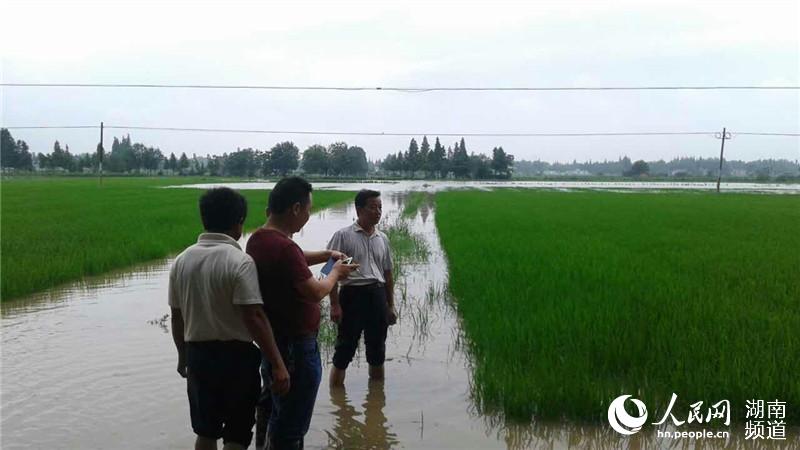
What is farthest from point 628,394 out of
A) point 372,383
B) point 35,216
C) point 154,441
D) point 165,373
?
point 35,216

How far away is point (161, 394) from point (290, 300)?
2275mm

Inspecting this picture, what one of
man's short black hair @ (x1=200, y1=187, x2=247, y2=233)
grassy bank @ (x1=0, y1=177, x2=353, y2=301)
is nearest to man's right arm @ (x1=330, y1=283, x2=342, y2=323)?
man's short black hair @ (x1=200, y1=187, x2=247, y2=233)

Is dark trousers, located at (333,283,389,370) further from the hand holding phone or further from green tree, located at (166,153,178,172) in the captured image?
green tree, located at (166,153,178,172)

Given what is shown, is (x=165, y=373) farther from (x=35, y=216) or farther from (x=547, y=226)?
(x=35, y=216)

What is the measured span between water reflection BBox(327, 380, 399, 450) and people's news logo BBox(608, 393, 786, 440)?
1.26m

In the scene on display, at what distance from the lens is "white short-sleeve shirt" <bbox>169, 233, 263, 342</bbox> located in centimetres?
232

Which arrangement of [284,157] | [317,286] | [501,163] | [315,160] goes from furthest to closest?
[501,163]
[315,160]
[284,157]
[317,286]

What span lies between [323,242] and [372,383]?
365 inches

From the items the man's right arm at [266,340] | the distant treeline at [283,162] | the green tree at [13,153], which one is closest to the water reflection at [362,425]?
the man's right arm at [266,340]

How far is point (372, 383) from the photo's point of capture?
→ 14.5 feet

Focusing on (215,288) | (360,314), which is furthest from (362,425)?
(215,288)

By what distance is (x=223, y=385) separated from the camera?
2447mm

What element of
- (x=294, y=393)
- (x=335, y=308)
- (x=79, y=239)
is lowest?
(x=79, y=239)

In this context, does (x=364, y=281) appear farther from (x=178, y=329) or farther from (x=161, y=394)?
(x=161, y=394)
